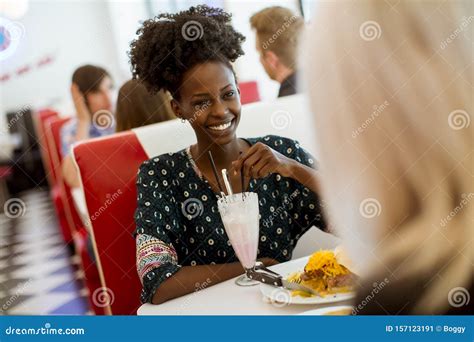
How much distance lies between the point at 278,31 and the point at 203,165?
23.4 inches

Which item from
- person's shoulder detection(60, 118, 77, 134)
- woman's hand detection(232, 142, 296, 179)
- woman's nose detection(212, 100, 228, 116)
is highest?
woman's nose detection(212, 100, 228, 116)

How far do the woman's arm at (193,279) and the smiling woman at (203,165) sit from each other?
59 mm

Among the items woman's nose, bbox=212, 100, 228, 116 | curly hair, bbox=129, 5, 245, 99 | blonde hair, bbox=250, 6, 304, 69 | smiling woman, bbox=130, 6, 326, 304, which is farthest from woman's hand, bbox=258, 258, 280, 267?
blonde hair, bbox=250, 6, 304, 69

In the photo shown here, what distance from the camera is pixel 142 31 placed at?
1467 mm

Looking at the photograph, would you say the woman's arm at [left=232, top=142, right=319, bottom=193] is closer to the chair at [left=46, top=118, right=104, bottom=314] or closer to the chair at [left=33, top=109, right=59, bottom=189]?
the chair at [left=46, top=118, right=104, bottom=314]

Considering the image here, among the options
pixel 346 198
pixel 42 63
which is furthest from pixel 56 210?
pixel 346 198

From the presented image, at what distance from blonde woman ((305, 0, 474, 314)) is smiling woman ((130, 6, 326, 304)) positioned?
0.67 meters

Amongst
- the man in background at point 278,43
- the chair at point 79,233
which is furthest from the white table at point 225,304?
the chair at point 79,233

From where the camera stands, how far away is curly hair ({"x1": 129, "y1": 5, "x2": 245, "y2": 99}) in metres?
1.42

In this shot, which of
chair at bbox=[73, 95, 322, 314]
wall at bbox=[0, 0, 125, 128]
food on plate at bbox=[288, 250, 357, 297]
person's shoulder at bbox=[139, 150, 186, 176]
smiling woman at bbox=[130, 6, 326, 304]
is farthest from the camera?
wall at bbox=[0, 0, 125, 128]

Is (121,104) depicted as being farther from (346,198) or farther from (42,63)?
(42,63)

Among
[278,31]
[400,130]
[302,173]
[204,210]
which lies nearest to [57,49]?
[278,31]

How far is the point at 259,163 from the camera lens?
1.33 m

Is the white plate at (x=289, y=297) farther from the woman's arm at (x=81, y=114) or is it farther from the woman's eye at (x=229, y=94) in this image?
the woman's arm at (x=81, y=114)
